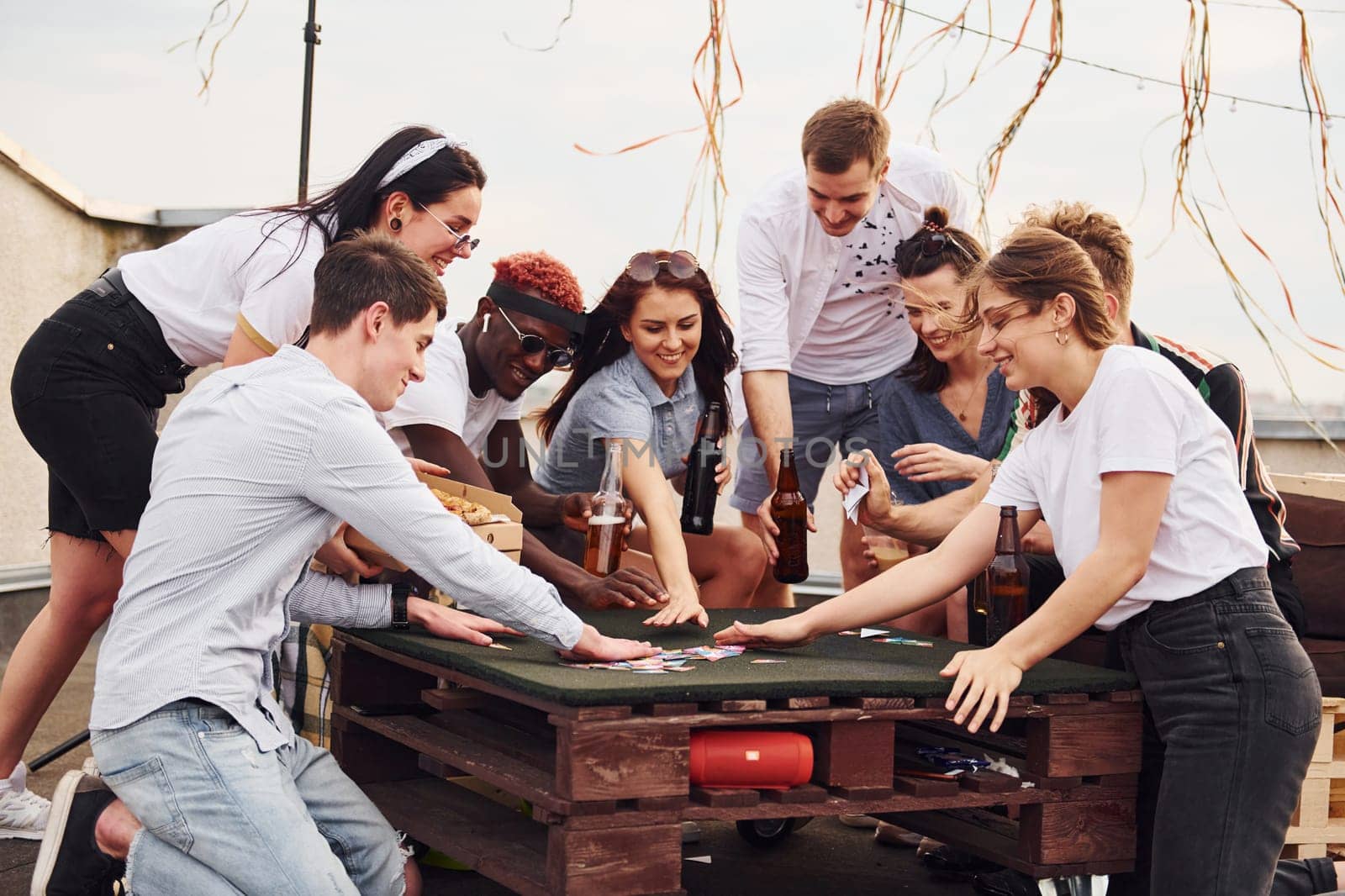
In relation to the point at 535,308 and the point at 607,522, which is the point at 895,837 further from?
the point at 535,308

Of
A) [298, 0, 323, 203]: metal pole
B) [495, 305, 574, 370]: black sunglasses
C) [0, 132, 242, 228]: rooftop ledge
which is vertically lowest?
[495, 305, 574, 370]: black sunglasses

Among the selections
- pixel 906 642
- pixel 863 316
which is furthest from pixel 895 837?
pixel 863 316

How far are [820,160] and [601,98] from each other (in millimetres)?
2134

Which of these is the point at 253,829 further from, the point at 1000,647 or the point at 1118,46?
the point at 1118,46

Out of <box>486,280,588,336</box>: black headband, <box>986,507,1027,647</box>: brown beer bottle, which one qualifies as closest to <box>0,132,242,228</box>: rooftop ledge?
<box>486,280,588,336</box>: black headband

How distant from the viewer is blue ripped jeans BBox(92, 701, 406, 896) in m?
2.22

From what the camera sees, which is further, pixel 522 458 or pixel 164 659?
pixel 522 458

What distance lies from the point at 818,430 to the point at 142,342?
240 cm

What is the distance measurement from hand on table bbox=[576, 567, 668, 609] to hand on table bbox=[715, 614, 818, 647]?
2.08 ft

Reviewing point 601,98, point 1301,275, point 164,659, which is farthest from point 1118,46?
point 164,659

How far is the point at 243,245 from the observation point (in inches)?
123

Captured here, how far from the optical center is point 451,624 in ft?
9.45

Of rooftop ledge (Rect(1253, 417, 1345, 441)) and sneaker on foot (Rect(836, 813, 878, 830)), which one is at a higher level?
rooftop ledge (Rect(1253, 417, 1345, 441))

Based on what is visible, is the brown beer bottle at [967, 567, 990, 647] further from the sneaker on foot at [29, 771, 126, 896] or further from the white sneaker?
the white sneaker
